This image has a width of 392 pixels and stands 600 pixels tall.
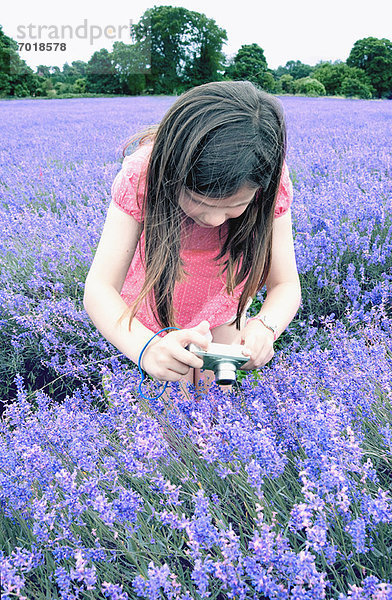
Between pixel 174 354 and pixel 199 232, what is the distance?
67cm

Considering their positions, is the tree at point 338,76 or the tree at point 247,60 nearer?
the tree at point 247,60

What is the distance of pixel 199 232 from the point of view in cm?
172

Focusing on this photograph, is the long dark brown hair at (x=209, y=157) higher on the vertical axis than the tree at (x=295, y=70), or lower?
lower

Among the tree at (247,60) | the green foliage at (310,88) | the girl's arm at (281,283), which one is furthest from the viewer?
the tree at (247,60)

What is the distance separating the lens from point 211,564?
0.81 meters

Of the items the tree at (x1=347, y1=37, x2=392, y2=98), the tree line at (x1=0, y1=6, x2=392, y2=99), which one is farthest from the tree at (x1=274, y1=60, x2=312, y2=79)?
the tree at (x1=347, y1=37, x2=392, y2=98)

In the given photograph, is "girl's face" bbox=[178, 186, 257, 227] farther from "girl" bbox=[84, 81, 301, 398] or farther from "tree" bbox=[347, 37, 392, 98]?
"tree" bbox=[347, 37, 392, 98]

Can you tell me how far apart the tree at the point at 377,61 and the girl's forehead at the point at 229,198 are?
3881cm

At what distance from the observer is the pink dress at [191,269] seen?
1528mm

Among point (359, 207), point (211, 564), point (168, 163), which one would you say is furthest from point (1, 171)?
point (211, 564)

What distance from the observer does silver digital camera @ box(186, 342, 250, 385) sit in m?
1.09

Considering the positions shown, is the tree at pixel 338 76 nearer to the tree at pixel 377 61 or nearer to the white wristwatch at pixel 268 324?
the tree at pixel 377 61

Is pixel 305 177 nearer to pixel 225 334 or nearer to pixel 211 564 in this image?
pixel 225 334

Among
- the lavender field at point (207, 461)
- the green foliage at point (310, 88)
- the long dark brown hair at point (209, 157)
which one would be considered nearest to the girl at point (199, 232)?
the long dark brown hair at point (209, 157)
